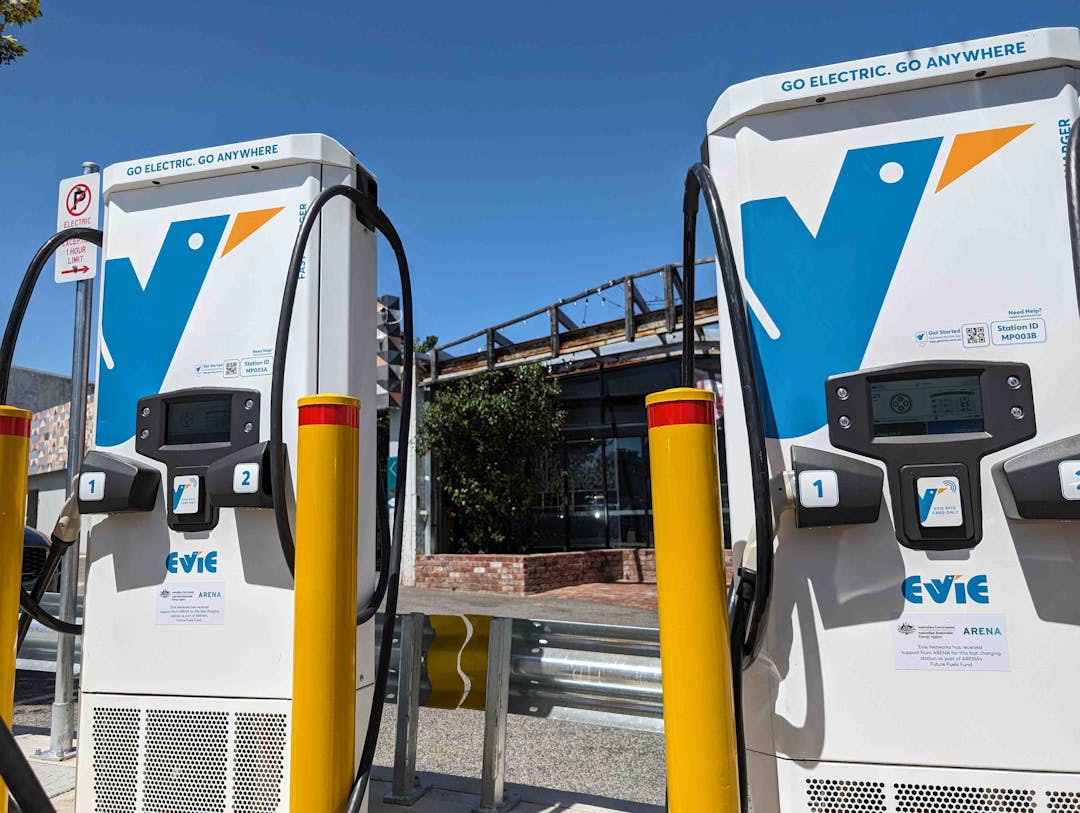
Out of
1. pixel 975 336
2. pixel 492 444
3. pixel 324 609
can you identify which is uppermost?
pixel 492 444

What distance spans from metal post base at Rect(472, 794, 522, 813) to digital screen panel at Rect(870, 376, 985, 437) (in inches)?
89.2

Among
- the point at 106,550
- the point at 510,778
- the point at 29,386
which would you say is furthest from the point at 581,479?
the point at 29,386

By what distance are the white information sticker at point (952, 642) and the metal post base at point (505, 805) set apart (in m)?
1.96

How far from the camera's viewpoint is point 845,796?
1.96 meters

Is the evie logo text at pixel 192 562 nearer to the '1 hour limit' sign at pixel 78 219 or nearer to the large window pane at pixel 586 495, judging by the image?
the '1 hour limit' sign at pixel 78 219

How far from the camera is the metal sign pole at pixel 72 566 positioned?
4.09 metres

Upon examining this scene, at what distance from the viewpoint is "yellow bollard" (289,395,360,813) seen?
1.93 metres

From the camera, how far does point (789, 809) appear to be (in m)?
2.00

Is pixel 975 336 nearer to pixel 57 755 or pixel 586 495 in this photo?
pixel 57 755

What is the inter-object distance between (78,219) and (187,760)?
9.95ft

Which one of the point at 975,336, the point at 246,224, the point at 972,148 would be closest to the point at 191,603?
the point at 246,224

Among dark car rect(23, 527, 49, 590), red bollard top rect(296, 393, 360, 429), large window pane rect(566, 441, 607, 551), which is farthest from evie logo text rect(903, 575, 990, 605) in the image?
large window pane rect(566, 441, 607, 551)

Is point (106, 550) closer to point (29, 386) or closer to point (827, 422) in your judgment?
point (827, 422)

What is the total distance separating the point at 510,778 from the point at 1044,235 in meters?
3.32
